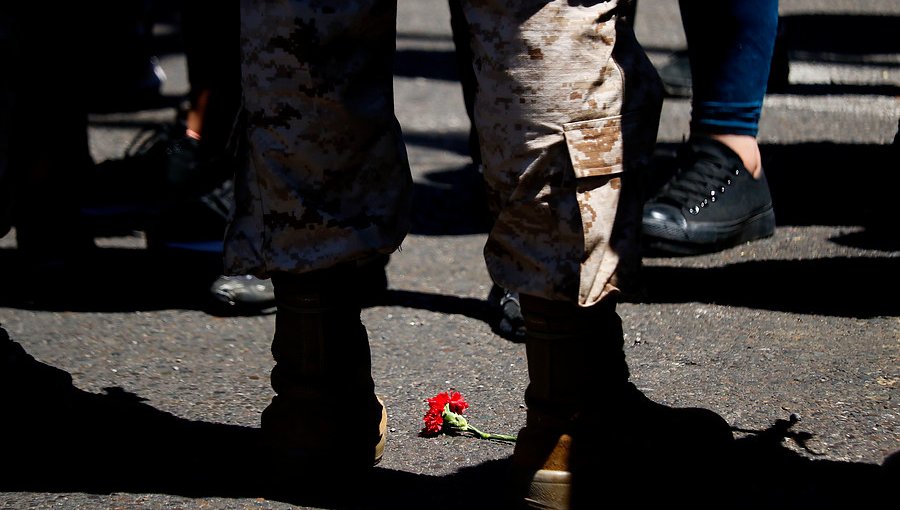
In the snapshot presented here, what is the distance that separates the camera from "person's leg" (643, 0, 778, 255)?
2.74 m

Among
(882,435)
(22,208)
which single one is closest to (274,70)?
(882,435)

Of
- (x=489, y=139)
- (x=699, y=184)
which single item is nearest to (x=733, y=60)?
(x=699, y=184)

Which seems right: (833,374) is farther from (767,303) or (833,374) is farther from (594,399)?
(594,399)

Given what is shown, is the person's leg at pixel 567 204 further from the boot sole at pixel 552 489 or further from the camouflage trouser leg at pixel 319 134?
the camouflage trouser leg at pixel 319 134

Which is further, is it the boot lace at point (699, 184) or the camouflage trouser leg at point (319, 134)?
the boot lace at point (699, 184)

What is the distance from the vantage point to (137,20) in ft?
16.9

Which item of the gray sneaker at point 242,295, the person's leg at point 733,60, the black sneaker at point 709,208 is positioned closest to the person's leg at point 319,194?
the gray sneaker at point 242,295

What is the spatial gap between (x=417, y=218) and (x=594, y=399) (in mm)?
1971

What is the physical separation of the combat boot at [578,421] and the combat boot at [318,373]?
0.27 meters

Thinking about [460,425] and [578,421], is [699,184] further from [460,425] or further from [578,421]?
[578,421]

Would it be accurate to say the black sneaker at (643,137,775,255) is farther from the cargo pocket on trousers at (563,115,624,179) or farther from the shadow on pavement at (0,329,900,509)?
the cargo pocket on trousers at (563,115,624,179)

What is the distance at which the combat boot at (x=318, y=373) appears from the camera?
1542 mm

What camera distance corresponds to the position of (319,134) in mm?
1478

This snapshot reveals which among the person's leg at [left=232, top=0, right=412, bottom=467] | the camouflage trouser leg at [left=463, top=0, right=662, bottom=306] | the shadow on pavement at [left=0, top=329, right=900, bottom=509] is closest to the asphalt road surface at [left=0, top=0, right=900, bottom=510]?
the shadow on pavement at [left=0, top=329, right=900, bottom=509]
